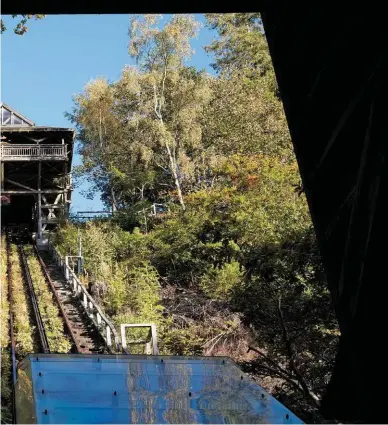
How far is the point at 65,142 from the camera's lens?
29406 millimetres

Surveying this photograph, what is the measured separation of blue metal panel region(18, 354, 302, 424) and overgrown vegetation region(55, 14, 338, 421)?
3.73m

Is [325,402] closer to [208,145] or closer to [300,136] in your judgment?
[300,136]

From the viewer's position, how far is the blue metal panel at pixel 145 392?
3.08 meters

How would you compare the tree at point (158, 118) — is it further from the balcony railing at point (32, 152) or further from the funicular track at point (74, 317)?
the funicular track at point (74, 317)

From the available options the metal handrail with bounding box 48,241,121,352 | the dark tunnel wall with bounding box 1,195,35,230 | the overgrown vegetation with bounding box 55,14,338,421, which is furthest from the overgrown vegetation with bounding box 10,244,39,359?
the dark tunnel wall with bounding box 1,195,35,230

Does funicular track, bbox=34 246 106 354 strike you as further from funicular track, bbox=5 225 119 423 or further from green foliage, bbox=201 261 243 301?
green foliage, bbox=201 261 243 301

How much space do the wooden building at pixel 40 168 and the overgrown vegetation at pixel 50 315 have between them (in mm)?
8328

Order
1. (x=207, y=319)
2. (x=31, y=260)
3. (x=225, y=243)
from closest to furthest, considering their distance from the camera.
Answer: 1. (x=207, y=319)
2. (x=225, y=243)
3. (x=31, y=260)

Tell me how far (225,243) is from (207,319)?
490cm

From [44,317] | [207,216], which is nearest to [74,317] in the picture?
[44,317]

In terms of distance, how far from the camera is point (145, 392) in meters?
3.44

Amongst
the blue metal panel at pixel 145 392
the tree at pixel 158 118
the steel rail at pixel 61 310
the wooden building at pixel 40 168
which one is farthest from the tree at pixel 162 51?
the blue metal panel at pixel 145 392

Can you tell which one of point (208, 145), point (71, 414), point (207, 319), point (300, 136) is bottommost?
point (207, 319)

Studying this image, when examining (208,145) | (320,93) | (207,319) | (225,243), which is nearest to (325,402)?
(320,93)
